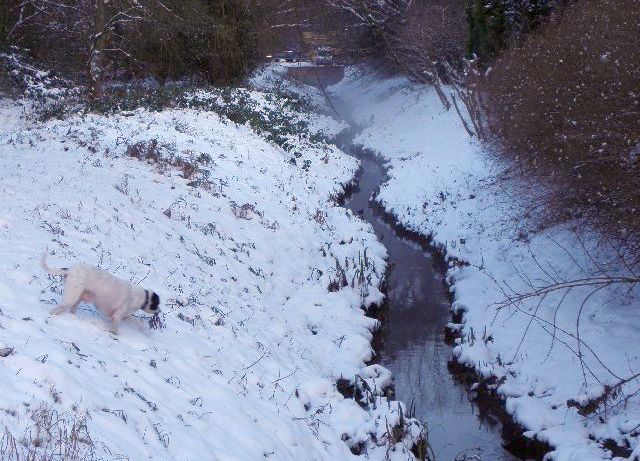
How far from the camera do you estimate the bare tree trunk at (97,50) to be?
84.5ft

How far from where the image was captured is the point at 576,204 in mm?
10273

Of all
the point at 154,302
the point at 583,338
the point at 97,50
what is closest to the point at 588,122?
the point at 583,338

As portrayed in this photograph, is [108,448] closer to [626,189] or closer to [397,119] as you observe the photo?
[626,189]

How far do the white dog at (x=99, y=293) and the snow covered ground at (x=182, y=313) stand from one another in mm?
226

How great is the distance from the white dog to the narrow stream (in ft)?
13.2

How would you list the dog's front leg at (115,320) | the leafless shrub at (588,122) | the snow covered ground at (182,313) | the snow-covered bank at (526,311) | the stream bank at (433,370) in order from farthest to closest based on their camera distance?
the stream bank at (433,370) → the leafless shrub at (588,122) → the snow-covered bank at (526,311) → the dog's front leg at (115,320) → the snow covered ground at (182,313)

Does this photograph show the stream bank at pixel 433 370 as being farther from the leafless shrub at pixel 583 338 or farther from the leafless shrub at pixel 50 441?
the leafless shrub at pixel 50 441

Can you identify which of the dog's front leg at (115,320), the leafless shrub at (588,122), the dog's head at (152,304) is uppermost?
the leafless shrub at (588,122)

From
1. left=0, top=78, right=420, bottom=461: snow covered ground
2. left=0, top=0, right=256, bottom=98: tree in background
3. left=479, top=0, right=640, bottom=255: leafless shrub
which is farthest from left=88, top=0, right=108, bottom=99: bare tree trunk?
left=479, top=0, right=640, bottom=255: leafless shrub

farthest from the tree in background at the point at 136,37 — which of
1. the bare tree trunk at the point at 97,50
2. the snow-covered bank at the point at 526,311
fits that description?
the snow-covered bank at the point at 526,311

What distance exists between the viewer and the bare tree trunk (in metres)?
25.8

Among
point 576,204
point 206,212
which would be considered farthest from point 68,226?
point 576,204

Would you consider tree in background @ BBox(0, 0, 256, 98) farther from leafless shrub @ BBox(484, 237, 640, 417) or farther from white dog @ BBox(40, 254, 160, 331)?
white dog @ BBox(40, 254, 160, 331)

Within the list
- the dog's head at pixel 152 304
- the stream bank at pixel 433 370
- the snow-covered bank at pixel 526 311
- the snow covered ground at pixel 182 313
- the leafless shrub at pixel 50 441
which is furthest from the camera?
the stream bank at pixel 433 370
